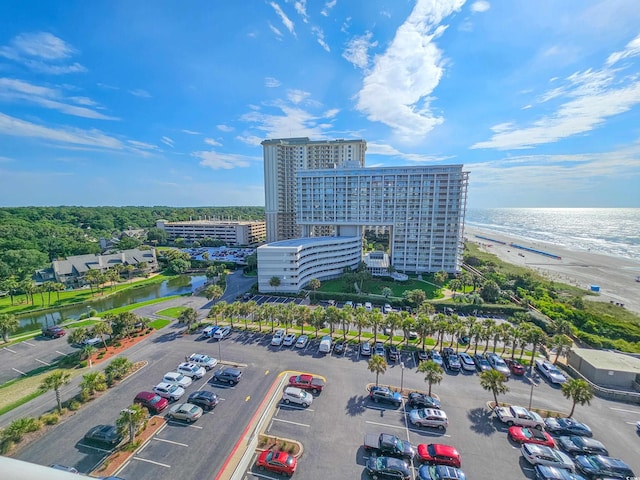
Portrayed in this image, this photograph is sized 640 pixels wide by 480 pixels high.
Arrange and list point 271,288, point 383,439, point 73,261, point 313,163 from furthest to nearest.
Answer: point 313,163, point 73,261, point 271,288, point 383,439

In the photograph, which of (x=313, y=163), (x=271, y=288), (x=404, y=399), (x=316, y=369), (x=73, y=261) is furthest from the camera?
(x=313, y=163)

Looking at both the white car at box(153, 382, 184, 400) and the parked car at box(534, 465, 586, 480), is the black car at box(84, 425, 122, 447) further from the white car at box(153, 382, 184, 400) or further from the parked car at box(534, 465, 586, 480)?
the parked car at box(534, 465, 586, 480)

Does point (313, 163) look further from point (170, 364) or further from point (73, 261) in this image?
point (170, 364)

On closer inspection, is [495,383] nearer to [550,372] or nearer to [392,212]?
[550,372]

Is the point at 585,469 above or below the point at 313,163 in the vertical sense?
below

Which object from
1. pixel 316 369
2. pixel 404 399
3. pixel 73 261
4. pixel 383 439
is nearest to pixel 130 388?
pixel 316 369

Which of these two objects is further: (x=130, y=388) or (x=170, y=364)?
(x=170, y=364)

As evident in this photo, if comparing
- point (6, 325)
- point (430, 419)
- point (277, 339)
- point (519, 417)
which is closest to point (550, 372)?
point (519, 417)
